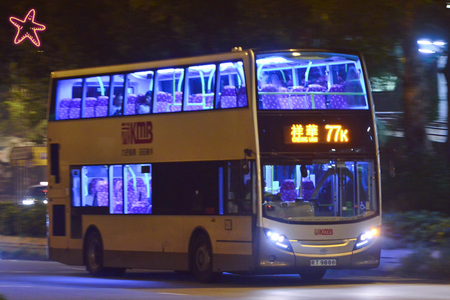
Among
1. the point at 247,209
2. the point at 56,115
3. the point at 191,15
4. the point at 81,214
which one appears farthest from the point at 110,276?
the point at 191,15

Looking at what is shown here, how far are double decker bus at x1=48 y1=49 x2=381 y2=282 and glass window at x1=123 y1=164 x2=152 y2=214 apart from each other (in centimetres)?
2

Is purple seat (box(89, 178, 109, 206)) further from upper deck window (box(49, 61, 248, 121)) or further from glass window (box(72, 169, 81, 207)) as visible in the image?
upper deck window (box(49, 61, 248, 121))

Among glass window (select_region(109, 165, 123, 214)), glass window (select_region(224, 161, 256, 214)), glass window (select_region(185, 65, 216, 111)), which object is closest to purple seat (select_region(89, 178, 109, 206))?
glass window (select_region(109, 165, 123, 214))

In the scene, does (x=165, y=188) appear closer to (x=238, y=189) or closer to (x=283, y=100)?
(x=238, y=189)

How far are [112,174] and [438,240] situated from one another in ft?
21.1

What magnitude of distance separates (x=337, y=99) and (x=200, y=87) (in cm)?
242

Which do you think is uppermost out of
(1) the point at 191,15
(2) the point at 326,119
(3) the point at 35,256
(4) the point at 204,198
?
(1) the point at 191,15

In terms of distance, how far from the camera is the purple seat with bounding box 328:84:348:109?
15211mm

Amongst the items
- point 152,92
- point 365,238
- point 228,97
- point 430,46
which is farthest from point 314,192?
point 430,46

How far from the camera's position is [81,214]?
1883 centimetres

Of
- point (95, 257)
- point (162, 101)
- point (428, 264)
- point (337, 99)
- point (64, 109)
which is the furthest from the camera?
point (64, 109)

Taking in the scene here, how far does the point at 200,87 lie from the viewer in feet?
52.2

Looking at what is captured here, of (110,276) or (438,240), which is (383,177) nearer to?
(438,240)

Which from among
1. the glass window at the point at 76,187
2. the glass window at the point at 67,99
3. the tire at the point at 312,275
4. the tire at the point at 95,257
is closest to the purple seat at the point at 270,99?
the tire at the point at 312,275
